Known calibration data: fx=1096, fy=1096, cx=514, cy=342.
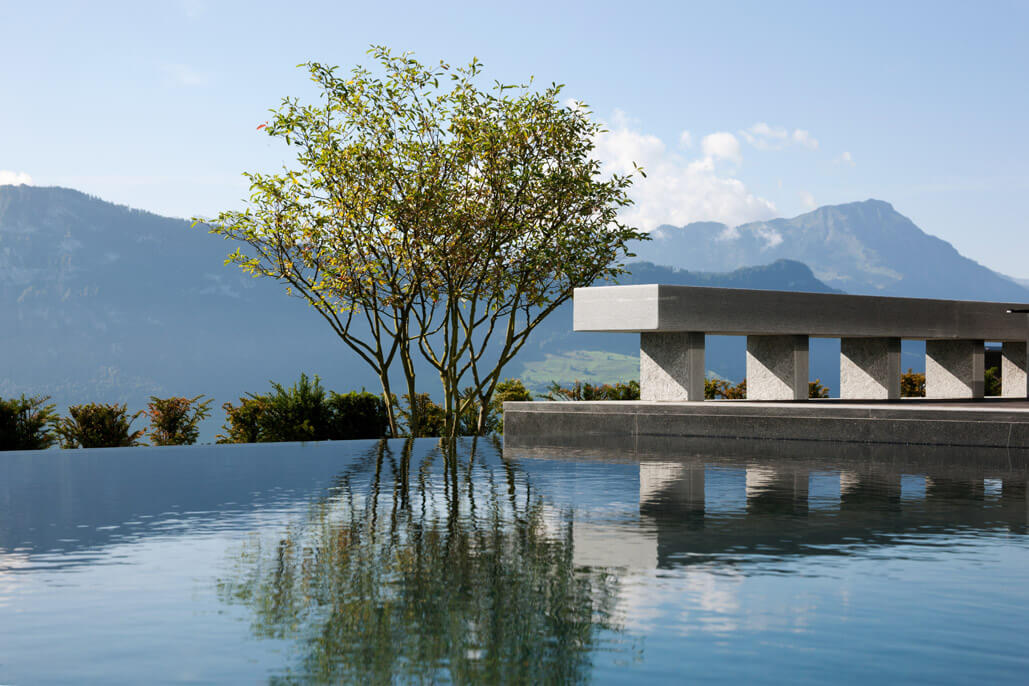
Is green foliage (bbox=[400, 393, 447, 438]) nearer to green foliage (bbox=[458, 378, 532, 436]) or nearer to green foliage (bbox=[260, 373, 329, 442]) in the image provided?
green foliage (bbox=[458, 378, 532, 436])

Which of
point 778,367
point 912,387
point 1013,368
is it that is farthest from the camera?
point 912,387

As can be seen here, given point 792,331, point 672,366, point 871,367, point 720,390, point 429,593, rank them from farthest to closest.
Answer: point 720,390, point 871,367, point 792,331, point 672,366, point 429,593

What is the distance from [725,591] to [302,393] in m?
17.3

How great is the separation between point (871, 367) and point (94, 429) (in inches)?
684

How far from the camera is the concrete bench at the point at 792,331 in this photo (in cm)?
2122

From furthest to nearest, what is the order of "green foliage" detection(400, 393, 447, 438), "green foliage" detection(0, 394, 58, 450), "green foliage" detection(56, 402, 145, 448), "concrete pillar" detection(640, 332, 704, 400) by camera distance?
"green foliage" detection(400, 393, 447, 438) → "concrete pillar" detection(640, 332, 704, 400) → "green foliage" detection(56, 402, 145, 448) → "green foliage" detection(0, 394, 58, 450)

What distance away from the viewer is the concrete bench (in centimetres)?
2122

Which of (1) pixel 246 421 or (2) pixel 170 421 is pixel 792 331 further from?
(2) pixel 170 421

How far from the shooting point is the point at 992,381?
33906 millimetres

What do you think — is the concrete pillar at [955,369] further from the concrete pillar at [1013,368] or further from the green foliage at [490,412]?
the green foliage at [490,412]

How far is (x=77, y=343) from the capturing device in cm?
19175

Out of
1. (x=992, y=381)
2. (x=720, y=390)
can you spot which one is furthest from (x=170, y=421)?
(x=992, y=381)

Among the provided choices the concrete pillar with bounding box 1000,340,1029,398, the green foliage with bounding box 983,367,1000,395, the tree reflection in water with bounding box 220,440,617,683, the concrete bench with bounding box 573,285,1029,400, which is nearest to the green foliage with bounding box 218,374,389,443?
the concrete bench with bounding box 573,285,1029,400

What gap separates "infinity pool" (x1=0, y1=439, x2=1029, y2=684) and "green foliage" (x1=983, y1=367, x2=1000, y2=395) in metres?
21.9
